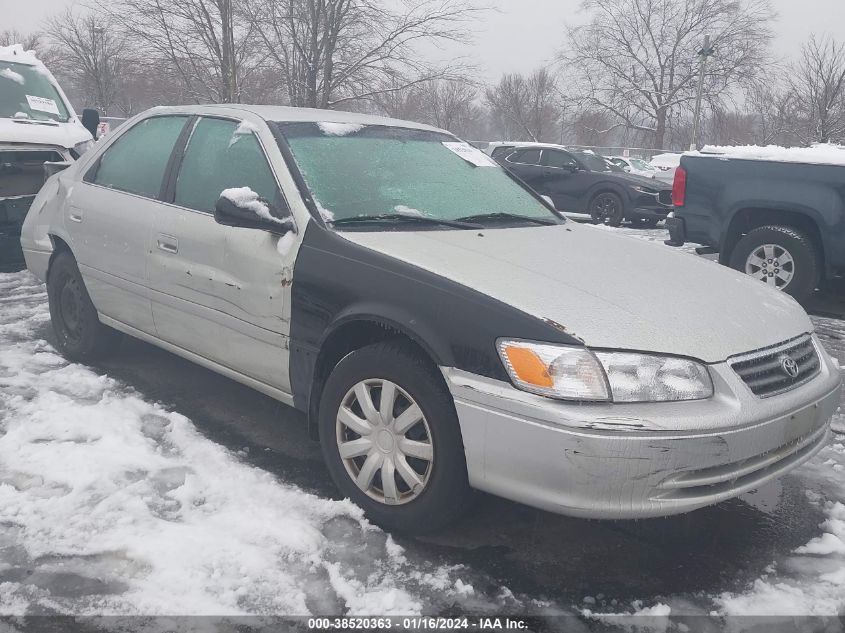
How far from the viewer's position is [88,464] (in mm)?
3211

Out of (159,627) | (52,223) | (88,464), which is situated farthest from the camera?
(52,223)

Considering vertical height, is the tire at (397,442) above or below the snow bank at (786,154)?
below

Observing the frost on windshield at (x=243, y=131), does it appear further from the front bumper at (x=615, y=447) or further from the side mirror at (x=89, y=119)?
the side mirror at (x=89, y=119)

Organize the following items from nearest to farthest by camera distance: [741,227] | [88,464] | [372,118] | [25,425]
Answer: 1. [88,464]
2. [25,425]
3. [372,118]
4. [741,227]

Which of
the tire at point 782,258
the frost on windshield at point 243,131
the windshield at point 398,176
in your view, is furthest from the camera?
the tire at point 782,258

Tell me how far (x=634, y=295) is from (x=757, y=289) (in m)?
0.80

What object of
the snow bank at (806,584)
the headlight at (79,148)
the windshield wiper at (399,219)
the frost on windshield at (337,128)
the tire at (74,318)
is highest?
the frost on windshield at (337,128)

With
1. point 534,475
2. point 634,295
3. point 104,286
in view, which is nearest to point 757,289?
point 634,295

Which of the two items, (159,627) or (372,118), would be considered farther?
(372,118)

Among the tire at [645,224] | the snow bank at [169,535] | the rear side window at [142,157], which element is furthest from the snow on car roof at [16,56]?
the tire at [645,224]

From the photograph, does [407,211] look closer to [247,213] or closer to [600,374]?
[247,213]

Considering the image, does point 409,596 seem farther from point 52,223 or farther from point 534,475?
point 52,223

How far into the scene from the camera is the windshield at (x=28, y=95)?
26.7 feet

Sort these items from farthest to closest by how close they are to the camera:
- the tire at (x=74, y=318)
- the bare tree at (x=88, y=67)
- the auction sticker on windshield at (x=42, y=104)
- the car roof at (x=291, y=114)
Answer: the bare tree at (x=88, y=67), the auction sticker on windshield at (x=42, y=104), the tire at (x=74, y=318), the car roof at (x=291, y=114)
